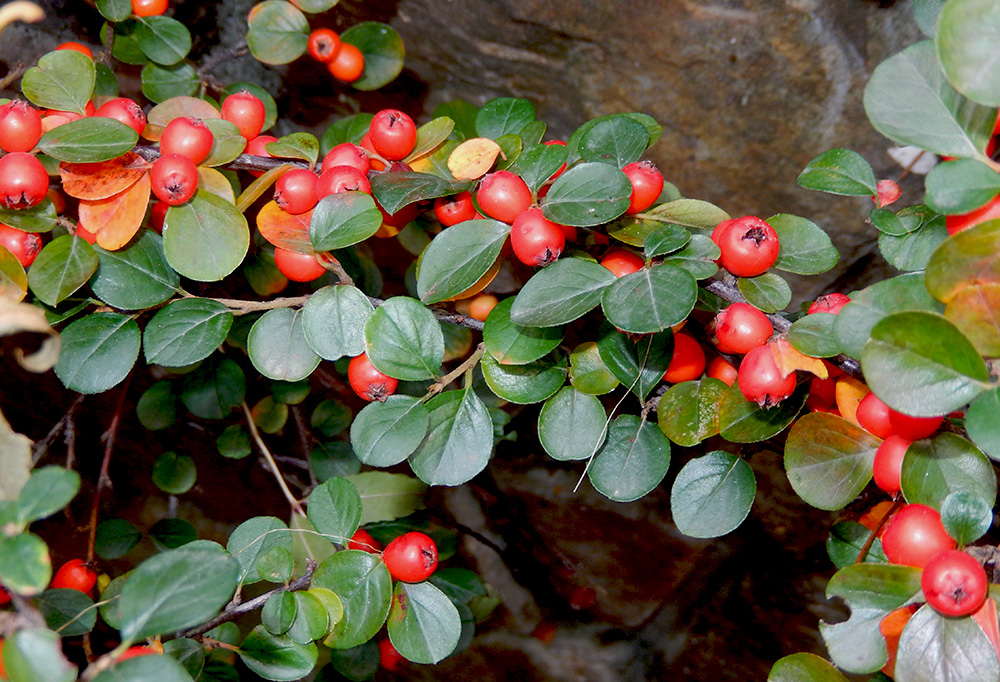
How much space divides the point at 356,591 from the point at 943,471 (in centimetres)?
71

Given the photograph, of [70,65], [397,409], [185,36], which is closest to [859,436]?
[397,409]

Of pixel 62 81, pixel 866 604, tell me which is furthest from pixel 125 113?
pixel 866 604

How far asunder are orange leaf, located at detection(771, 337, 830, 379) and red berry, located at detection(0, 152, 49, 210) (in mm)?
878

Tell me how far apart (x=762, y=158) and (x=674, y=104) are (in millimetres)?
242

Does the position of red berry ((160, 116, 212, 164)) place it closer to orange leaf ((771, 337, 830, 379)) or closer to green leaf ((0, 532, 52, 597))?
green leaf ((0, 532, 52, 597))

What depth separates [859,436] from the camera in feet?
2.56

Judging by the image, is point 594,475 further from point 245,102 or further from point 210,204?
point 245,102

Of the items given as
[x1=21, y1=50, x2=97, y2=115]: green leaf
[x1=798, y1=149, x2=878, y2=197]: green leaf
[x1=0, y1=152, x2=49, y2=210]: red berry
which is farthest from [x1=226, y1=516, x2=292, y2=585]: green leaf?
[x1=798, y1=149, x2=878, y2=197]: green leaf

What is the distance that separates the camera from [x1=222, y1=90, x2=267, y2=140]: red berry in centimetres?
101

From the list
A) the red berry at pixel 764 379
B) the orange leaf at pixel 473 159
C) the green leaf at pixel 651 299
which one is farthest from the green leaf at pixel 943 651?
the orange leaf at pixel 473 159

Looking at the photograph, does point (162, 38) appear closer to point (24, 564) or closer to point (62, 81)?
point (62, 81)

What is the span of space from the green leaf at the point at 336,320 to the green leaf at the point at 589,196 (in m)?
0.27

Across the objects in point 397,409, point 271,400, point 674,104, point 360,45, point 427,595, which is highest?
point 674,104

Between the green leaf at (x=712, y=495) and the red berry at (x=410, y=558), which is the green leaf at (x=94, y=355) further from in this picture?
the green leaf at (x=712, y=495)
